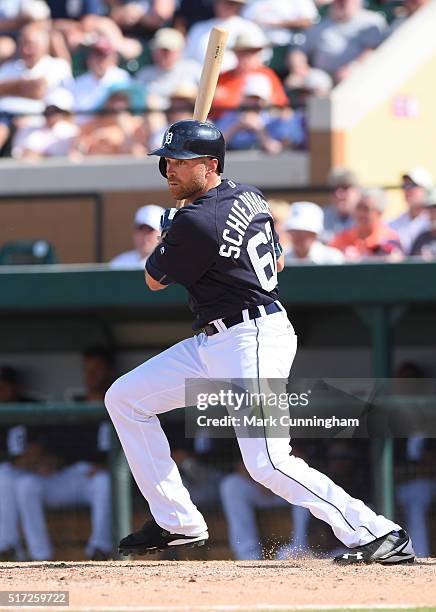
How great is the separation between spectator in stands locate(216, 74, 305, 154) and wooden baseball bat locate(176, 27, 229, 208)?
13.4 ft

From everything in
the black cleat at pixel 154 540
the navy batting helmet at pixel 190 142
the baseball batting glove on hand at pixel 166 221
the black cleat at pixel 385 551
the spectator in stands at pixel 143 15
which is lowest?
the black cleat at pixel 385 551

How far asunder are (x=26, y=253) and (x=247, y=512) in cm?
296

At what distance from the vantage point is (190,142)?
5.34 m

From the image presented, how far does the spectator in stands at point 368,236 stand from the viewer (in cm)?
870

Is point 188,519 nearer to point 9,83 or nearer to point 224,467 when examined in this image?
point 224,467

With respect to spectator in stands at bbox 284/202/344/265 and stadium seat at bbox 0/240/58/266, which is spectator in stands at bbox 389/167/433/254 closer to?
spectator in stands at bbox 284/202/344/265

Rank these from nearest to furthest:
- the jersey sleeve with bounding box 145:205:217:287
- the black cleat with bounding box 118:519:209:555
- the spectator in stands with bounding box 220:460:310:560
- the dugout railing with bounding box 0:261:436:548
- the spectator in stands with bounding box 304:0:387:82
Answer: the jersey sleeve with bounding box 145:205:217:287, the black cleat with bounding box 118:519:209:555, the spectator in stands with bounding box 220:460:310:560, the dugout railing with bounding box 0:261:436:548, the spectator in stands with bounding box 304:0:387:82

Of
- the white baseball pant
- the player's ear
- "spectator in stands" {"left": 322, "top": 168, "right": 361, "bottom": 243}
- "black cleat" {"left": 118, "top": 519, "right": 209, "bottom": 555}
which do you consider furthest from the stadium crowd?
"black cleat" {"left": 118, "top": 519, "right": 209, "bottom": 555}

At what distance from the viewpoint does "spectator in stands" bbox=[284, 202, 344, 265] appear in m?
8.47

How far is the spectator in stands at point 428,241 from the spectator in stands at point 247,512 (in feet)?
6.51

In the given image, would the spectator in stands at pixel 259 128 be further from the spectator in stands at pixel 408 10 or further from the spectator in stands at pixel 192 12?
the spectator in stands at pixel 192 12

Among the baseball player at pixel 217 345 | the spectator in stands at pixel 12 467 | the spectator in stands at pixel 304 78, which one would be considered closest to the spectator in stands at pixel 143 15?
the spectator in stands at pixel 304 78

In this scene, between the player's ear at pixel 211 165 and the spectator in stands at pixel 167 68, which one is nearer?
the player's ear at pixel 211 165

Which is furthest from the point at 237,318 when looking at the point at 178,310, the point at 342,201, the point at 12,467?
the point at 178,310
